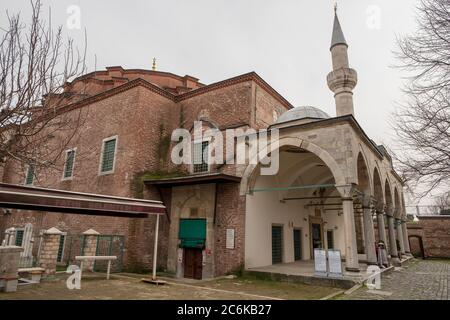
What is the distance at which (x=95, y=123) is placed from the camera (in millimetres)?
14812

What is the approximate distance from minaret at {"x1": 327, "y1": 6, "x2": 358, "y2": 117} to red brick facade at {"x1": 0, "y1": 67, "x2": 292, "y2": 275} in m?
2.70

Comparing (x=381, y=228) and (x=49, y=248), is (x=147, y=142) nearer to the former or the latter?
(x=49, y=248)

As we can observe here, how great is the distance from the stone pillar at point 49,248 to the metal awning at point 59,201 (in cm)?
157

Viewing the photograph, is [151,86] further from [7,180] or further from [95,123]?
[7,180]

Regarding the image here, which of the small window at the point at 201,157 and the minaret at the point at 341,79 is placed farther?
the minaret at the point at 341,79

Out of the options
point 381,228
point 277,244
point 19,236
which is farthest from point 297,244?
point 19,236

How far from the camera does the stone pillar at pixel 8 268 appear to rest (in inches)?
269

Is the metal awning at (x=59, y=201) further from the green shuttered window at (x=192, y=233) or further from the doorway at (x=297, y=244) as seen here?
the doorway at (x=297, y=244)

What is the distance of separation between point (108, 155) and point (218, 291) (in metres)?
8.59

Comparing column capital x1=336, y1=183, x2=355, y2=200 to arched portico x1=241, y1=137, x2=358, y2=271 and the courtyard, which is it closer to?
arched portico x1=241, y1=137, x2=358, y2=271

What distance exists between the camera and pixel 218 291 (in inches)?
311

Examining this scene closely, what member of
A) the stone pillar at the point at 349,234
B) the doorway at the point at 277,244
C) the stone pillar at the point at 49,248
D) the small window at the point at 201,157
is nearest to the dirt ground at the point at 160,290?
the stone pillar at the point at 49,248
